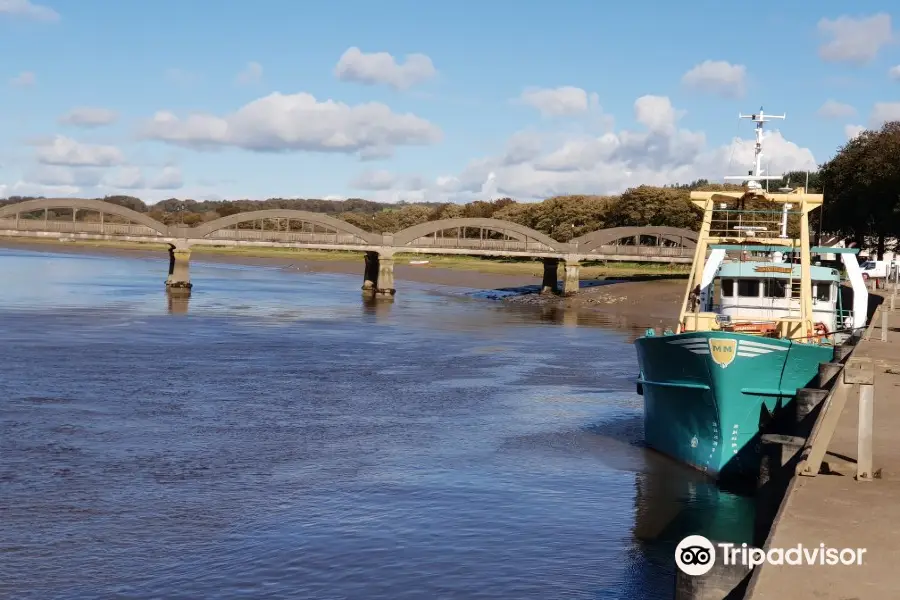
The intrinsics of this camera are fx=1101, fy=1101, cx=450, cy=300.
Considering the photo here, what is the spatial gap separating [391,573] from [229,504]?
16.8 ft

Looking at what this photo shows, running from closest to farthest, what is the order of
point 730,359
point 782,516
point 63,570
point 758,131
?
point 782,516 < point 63,570 < point 730,359 < point 758,131

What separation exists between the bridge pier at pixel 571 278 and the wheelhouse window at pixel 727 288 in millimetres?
63315

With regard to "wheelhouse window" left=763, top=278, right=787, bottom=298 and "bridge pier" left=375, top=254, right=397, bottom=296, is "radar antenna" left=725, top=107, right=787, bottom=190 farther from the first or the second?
"bridge pier" left=375, top=254, right=397, bottom=296

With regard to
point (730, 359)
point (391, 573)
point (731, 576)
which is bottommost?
point (391, 573)

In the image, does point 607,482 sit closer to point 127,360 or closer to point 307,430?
point 307,430

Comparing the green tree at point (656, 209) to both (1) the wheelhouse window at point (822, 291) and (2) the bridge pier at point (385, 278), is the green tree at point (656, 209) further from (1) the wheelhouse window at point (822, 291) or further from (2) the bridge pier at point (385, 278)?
(1) the wheelhouse window at point (822, 291)

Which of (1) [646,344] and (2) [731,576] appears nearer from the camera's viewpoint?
(2) [731,576]

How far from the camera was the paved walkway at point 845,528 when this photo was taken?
11.0 meters

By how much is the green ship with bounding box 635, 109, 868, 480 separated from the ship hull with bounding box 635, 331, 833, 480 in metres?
0.02

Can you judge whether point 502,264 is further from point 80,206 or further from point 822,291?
point 822,291

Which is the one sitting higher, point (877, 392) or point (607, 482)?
point (877, 392)

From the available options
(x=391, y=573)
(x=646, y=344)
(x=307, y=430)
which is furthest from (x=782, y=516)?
(x=307, y=430)

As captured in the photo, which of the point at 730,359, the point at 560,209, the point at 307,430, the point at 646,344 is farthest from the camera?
the point at 560,209

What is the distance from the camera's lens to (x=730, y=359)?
23.2 m
